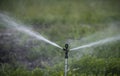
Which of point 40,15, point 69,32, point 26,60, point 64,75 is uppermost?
point 40,15

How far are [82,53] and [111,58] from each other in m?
0.36

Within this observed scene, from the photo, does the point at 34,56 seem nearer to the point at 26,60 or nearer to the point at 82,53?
the point at 26,60

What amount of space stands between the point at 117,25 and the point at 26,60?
161cm

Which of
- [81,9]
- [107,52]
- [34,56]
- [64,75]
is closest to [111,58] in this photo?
[107,52]

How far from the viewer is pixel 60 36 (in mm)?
3877

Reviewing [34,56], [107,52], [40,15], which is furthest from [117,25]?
[34,56]

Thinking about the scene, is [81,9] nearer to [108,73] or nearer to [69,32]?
[69,32]

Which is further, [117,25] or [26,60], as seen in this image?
[117,25]

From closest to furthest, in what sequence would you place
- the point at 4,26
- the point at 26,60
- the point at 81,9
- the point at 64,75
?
the point at 64,75 → the point at 26,60 → the point at 4,26 → the point at 81,9

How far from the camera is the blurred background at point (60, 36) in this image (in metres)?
3.15

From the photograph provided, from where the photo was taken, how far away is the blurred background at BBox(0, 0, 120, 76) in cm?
315

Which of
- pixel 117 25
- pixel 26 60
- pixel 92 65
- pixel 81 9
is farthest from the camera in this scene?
pixel 81 9

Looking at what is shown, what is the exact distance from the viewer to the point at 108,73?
9.96 ft

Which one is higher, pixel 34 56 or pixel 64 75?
pixel 34 56
